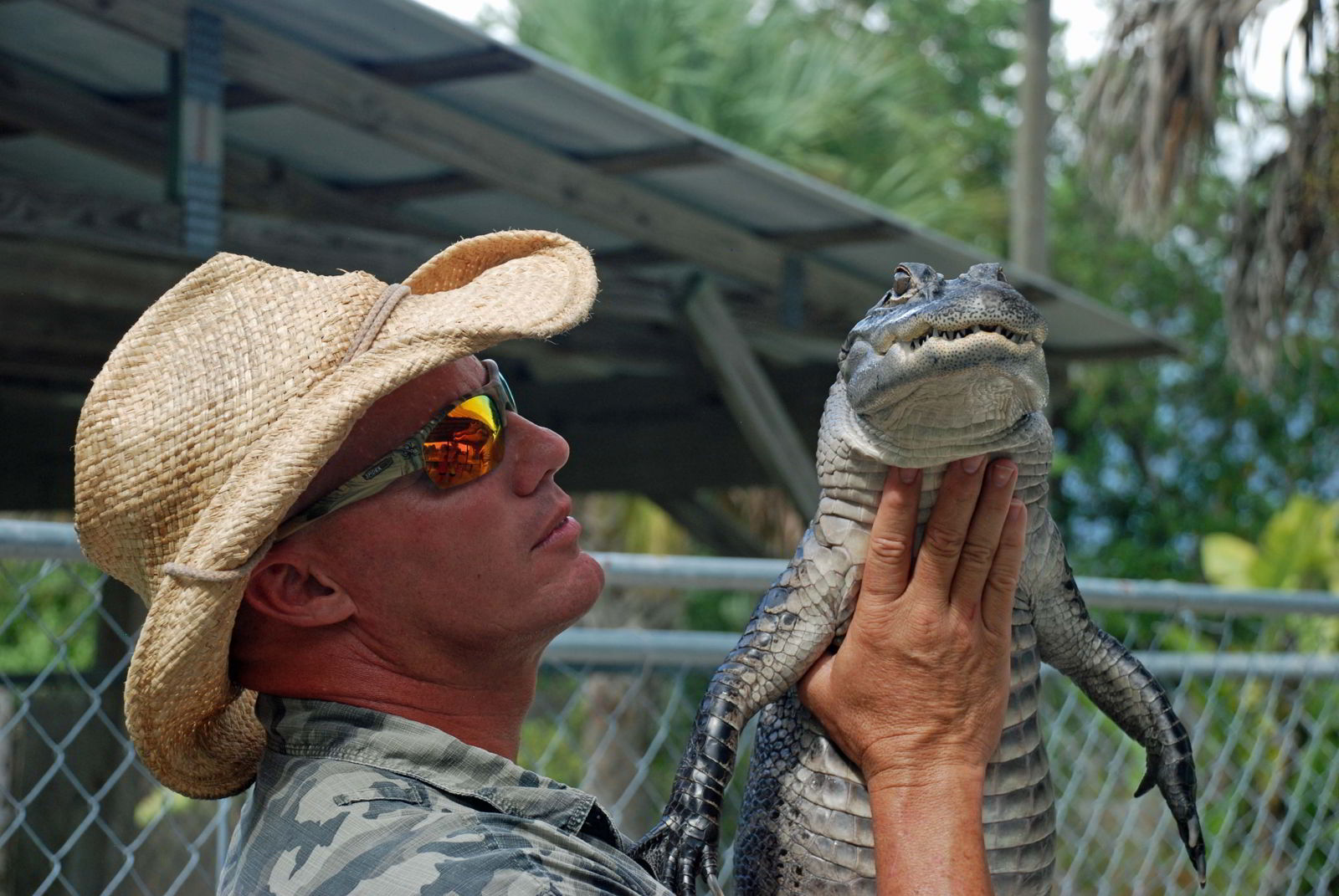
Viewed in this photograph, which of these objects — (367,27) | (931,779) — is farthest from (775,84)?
(931,779)

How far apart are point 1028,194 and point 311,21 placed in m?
6.94

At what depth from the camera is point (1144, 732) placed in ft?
6.11

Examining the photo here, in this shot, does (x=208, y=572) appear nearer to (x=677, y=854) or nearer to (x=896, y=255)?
(x=677, y=854)

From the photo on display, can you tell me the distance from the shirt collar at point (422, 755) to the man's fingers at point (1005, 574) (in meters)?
0.50

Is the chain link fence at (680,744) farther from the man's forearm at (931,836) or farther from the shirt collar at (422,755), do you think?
the man's forearm at (931,836)

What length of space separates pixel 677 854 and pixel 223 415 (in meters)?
0.72

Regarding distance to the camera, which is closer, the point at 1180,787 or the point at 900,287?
the point at 900,287

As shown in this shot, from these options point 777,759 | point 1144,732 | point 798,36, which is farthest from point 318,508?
point 798,36

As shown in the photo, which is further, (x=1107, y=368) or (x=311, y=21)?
(x=1107, y=368)

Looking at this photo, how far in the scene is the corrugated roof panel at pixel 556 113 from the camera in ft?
14.4

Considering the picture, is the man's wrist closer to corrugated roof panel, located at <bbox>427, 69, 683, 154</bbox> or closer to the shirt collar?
the shirt collar

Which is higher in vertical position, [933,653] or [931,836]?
[933,653]

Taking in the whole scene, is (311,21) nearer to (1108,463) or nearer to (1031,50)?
(1031,50)

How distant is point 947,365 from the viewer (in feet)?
4.88
